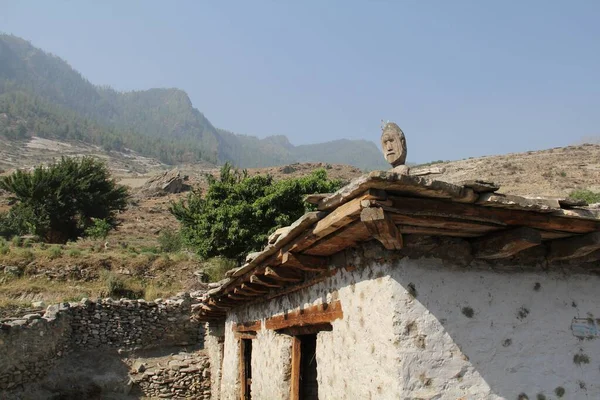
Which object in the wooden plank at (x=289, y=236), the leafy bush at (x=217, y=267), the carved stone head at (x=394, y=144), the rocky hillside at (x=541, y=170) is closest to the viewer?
the wooden plank at (x=289, y=236)

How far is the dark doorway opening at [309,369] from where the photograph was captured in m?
7.36

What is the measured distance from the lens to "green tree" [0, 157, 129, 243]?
2992cm

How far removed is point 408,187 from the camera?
3.32m

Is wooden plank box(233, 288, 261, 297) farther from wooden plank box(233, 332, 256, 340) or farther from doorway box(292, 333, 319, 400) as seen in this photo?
doorway box(292, 333, 319, 400)

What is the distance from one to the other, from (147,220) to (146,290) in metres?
24.8

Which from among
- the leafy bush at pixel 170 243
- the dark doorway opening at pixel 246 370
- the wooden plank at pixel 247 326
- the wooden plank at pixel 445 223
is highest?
the leafy bush at pixel 170 243

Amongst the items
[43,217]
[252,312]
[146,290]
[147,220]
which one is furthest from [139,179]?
[252,312]

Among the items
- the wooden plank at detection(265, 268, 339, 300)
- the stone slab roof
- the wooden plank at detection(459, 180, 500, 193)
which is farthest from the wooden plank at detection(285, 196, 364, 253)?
the wooden plank at detection(459, 180, 500, 193)

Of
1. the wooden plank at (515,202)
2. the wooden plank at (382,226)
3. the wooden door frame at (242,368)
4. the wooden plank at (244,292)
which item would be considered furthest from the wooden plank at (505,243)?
the wooden door frame at (242,368)

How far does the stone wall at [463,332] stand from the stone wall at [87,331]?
10738mm

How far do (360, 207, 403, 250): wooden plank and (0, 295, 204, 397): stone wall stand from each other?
11.8m

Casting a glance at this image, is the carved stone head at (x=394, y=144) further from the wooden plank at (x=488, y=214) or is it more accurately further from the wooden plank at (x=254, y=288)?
the wooden plank at (x=254, y=288)

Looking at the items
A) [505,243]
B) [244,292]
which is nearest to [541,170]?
[244,292]

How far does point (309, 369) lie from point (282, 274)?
246cm
